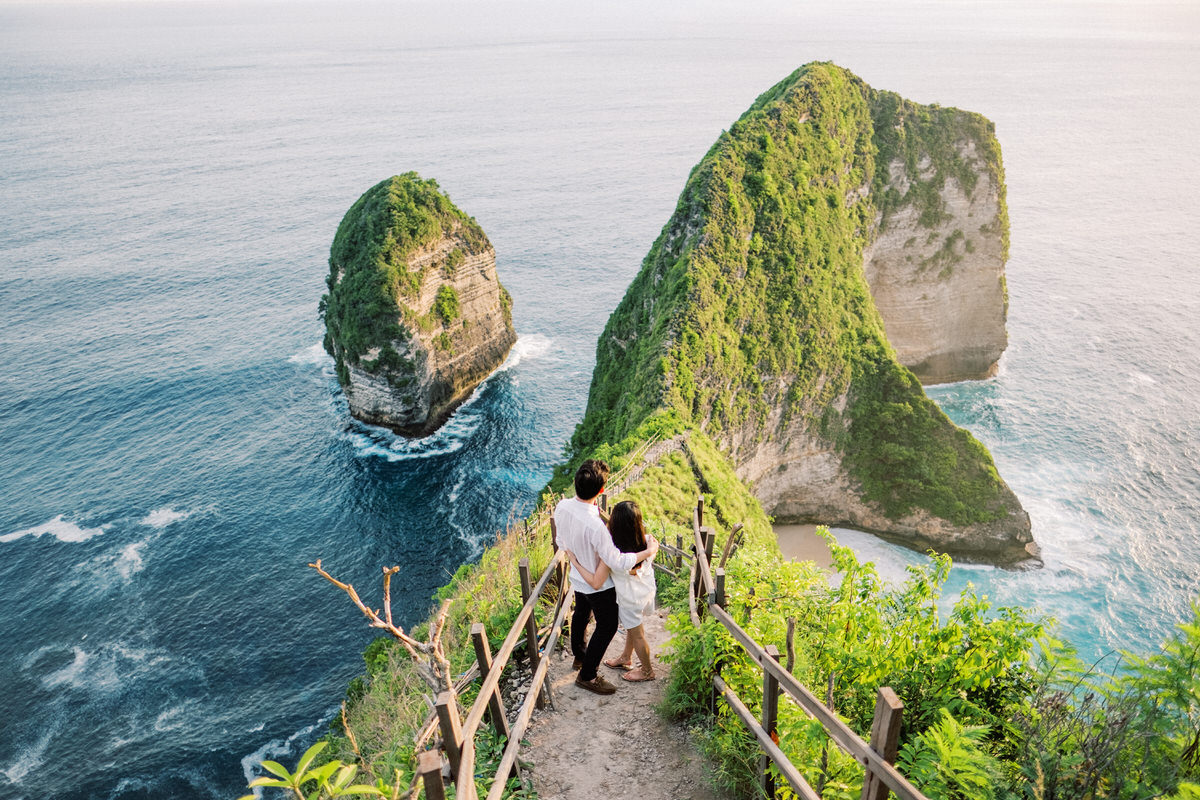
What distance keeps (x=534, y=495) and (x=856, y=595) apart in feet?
105

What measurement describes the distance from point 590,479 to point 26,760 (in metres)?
28.0

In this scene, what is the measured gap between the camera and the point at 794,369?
32.4m

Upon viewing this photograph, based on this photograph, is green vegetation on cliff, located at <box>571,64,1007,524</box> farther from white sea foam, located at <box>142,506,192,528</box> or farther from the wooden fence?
white sea foam, located at <box>142,506,192,528</box>

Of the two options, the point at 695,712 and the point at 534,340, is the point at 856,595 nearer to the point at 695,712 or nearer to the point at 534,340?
the point at 695,712

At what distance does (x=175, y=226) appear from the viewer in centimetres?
7188

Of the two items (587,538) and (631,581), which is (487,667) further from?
(631,581)

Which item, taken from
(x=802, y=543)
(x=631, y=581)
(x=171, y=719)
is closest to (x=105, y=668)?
(x=171, y=719)

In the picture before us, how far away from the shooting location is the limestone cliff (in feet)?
141

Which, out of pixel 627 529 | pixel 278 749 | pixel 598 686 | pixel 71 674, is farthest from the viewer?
pixel 71 674

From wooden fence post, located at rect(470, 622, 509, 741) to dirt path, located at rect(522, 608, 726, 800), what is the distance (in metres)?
0.84

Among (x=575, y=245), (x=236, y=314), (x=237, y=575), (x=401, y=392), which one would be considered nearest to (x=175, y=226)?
(x=236, y=314)

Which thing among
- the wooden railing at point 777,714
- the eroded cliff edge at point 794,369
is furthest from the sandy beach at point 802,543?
the wooden railing at point 777,714

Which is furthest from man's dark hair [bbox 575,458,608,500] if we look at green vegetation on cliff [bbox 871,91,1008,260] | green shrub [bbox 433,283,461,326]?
green vegetation on cliff [bbox 871,91,1008,260]

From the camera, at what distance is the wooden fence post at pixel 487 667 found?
615cm
